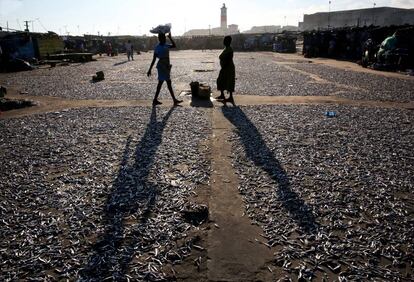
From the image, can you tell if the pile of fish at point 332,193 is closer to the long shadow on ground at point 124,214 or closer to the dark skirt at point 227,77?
the long shadow on ground at point 124,214

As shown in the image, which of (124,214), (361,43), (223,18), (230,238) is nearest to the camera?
(230,238)

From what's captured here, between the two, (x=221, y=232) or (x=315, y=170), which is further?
(x=315, y=170)

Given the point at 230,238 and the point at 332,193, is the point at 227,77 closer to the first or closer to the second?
the point at 332,193

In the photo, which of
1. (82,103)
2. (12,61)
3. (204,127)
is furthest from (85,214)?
(12,61)

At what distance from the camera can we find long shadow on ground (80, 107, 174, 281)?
145 inches

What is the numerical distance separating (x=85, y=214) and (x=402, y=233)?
4.64 meters

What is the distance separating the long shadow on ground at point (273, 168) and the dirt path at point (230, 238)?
709 mm

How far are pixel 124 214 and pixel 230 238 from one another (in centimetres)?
171

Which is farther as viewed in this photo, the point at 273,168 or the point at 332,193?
the point at 273,168

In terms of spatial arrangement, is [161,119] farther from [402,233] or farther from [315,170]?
[402,233]

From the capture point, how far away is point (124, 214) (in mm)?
4887

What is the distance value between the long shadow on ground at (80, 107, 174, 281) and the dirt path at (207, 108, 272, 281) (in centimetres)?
101

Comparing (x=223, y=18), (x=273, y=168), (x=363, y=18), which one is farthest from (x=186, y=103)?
(x=223, y=18)

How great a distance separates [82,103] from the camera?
1370cm
